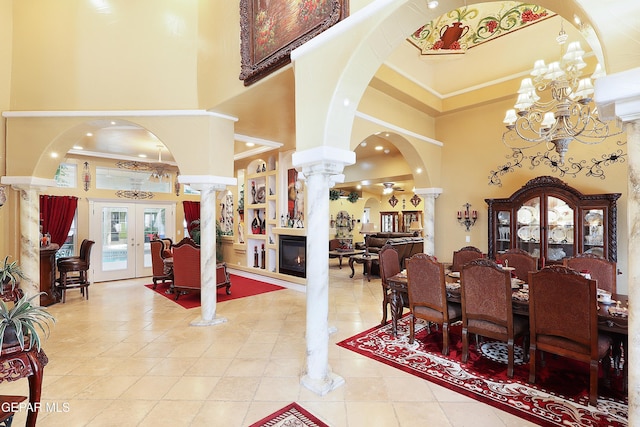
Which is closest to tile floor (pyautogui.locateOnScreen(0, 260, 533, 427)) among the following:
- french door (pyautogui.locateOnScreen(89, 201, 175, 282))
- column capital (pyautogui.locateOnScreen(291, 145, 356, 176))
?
column capital (pyautogui.locateOnScreen(291, 145, 356, 176))

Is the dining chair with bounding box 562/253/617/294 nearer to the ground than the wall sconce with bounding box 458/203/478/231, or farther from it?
nearer to the ground

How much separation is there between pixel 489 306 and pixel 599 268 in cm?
177

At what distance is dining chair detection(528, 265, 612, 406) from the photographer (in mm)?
2365

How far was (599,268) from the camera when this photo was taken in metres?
3.53

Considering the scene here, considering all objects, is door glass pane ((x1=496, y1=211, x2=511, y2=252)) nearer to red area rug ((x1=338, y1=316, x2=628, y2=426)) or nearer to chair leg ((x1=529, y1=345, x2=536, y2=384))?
red area rug ((x1=338, y1=316, x2=628, y2=426))

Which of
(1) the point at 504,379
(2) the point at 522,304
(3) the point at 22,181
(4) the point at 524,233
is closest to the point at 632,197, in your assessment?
(2) the point at 522,304

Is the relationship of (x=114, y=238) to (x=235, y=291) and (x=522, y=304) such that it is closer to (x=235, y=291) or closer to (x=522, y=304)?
(x=235, y=291)

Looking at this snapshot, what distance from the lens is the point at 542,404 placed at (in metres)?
2.42

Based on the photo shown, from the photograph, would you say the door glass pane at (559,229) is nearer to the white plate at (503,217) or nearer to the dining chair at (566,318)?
the white plate at (503,217)

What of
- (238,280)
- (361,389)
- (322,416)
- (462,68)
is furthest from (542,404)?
(238,280)

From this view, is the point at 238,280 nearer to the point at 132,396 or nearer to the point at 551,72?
the point at 132,396

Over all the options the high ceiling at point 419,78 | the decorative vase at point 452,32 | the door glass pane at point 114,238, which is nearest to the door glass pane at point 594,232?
the high ceiling at point 419,78

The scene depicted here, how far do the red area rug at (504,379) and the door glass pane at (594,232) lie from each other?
1843 millimetres

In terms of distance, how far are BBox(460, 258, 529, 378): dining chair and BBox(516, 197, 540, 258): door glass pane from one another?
2.00 meters
